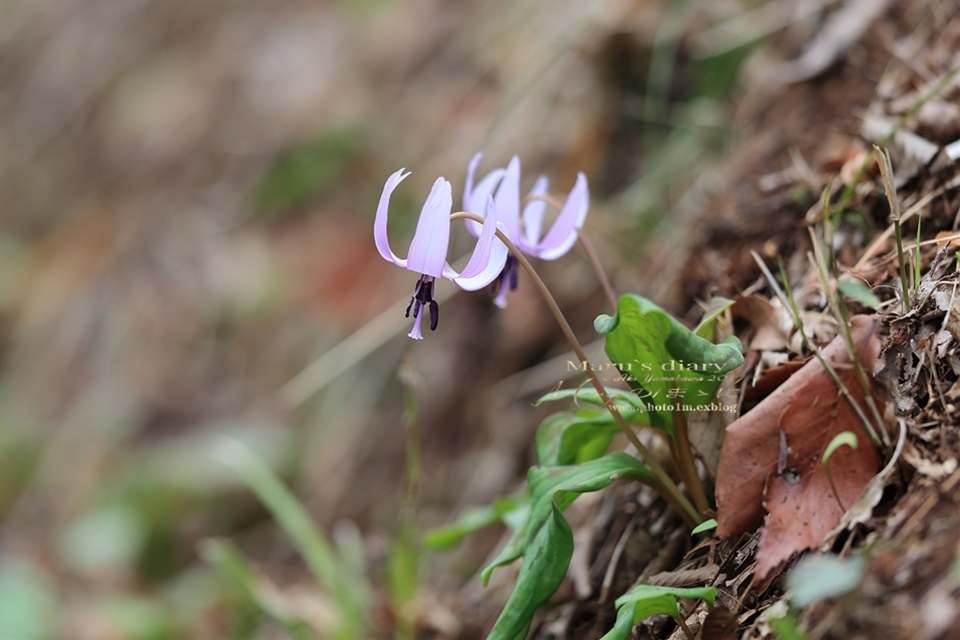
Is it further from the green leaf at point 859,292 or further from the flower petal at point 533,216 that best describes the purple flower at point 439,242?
the green leaf at point 859,292

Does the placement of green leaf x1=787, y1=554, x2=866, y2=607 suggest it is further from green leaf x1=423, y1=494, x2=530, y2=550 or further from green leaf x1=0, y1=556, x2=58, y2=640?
green leaf x1=0, y1=556, x2=58, y2=640

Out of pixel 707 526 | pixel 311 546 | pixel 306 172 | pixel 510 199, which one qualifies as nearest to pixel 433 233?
pixel 510 199

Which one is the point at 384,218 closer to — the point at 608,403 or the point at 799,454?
the point at 608,403

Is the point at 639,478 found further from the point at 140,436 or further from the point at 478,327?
the point at 140,436

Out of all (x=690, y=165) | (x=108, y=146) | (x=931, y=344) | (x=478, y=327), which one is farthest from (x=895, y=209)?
(x=108, y=146)

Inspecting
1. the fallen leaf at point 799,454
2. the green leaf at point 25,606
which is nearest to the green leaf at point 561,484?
the fallen leaf at point 799,454

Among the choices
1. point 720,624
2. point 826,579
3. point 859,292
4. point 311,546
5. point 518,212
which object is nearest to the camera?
point 826,579
